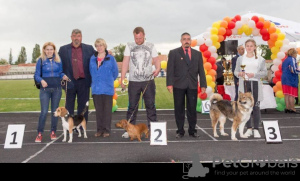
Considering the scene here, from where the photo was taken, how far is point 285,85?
36.3 ft

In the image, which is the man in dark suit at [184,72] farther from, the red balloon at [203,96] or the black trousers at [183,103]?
the red balloon at [203,96]

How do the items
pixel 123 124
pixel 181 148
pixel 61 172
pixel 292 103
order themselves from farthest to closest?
pixel 292 103 < pixel 123 124 < pixel 181 148 < pixel 61 172

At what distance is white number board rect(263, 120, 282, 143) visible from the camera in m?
6.27

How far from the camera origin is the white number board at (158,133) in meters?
6.14

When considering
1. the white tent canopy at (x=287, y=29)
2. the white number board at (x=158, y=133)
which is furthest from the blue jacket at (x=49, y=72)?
the white tent canopy at (x=287, y=29)

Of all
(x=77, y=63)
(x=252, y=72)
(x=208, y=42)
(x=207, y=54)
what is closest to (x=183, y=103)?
(x=252, y=72)

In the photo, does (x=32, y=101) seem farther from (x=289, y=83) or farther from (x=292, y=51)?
Result: (x=292, y=51)

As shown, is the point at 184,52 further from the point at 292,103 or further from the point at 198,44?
the point at 292,103

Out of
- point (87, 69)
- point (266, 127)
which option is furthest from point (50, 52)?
point (266, 127)

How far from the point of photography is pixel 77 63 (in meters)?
7.17

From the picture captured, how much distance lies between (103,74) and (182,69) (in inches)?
60.1

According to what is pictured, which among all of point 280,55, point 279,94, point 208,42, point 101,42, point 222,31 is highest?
point 222,31

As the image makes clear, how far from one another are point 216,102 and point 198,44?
4.33m

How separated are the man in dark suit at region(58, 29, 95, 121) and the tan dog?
259 centimetres
